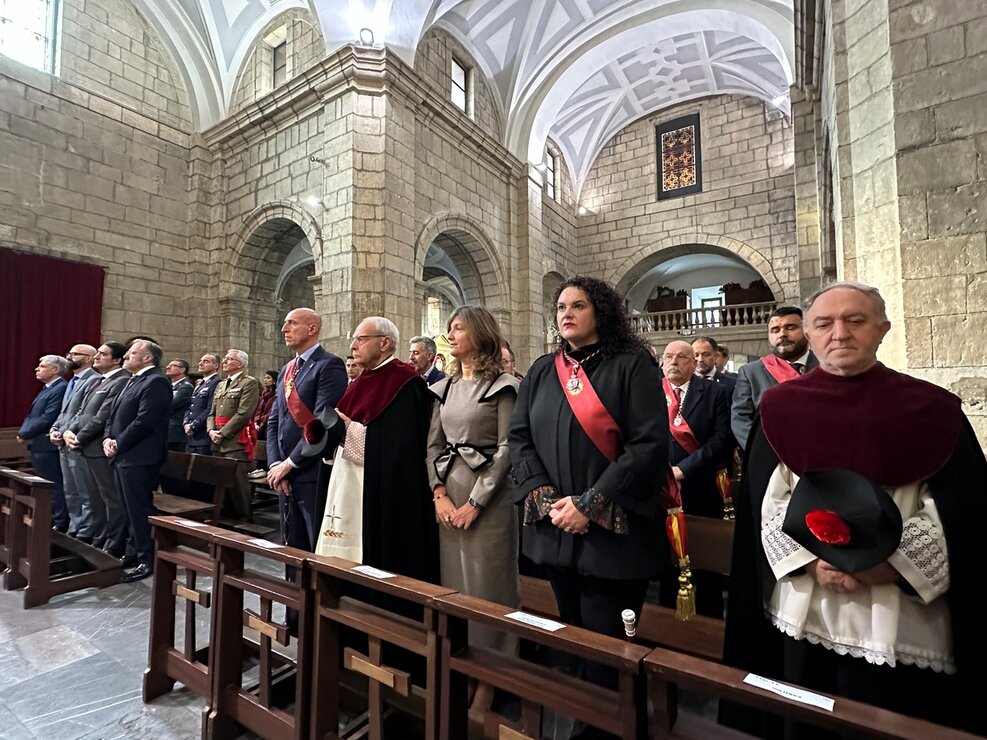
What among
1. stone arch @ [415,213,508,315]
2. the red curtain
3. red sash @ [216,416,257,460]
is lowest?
red sash @ [216,416,257,460]

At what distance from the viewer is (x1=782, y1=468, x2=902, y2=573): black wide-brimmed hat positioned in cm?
98

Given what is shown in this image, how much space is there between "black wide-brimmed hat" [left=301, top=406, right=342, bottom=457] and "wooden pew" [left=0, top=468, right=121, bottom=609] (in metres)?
1.85

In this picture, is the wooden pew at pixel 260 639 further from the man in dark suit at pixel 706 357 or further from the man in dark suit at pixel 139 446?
the man in dark suit at pixel 706 357

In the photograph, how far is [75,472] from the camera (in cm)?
398

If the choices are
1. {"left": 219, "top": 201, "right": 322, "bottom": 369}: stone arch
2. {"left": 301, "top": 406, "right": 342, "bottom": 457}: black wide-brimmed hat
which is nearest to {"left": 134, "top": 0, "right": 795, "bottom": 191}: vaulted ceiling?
{"left": 219, "top": 201, "right": 322, "bottom": 369}: stone arch

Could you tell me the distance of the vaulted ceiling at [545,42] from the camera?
7677mm

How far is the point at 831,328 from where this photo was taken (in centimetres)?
115

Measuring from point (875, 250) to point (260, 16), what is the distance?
31.7 ft

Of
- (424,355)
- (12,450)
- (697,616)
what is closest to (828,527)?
(697,616)

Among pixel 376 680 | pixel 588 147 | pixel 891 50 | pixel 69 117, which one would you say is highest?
pixel 588 147

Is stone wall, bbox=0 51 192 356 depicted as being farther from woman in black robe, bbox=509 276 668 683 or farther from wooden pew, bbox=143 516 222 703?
woman in black robe, bbox=509 276 668 683

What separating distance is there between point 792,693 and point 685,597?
3.24ft

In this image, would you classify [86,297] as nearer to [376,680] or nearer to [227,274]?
[227,274]

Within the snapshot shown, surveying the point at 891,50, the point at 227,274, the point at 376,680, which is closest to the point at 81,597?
the point at 376,680
